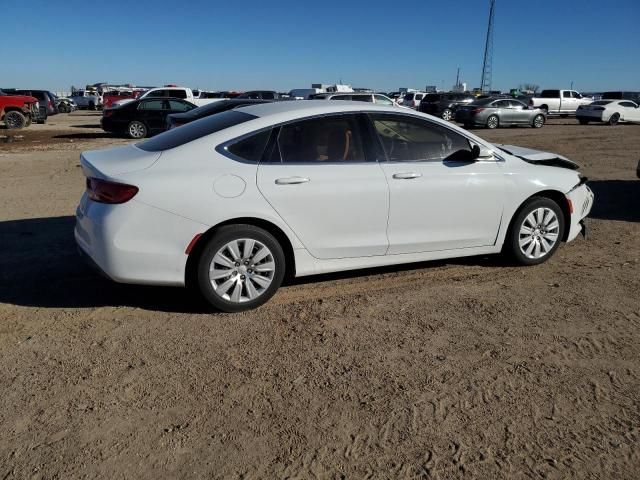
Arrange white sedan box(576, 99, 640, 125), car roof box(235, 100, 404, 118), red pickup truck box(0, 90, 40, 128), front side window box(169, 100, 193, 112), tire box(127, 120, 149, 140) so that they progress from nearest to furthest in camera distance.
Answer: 1. car roof box(235, 100, 404, 118)
2. tire box(127, 120, 149, 140)
3. front side window box(169, 100, 193, 112)
4. red pickup truck box(0, 90, 40, 128)
5. white sedan box(576, 99, 640, 125)

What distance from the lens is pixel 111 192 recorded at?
13.2ft

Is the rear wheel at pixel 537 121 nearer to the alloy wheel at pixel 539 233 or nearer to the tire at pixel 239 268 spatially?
the alloy wheel at pixel 539 233

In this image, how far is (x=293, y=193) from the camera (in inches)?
172

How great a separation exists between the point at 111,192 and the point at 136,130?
1779 cm

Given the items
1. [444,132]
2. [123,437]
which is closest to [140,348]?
[123,437]

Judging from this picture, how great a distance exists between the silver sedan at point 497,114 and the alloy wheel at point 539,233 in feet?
74.4

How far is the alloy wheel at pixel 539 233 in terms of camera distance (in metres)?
5.37

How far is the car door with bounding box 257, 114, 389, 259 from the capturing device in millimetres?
4367

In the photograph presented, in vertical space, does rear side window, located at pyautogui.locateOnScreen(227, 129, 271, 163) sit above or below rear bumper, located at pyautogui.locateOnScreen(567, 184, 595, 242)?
above

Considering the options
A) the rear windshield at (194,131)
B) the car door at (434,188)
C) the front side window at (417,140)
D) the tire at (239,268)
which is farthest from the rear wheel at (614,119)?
the tire at (239,268)

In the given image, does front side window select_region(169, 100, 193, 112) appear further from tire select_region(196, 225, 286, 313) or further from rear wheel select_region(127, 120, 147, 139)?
tire select_region(196, 225, 286, 313)

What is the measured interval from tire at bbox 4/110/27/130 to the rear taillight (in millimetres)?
21763

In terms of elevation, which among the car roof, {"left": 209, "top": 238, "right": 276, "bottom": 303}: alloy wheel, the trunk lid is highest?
the car roof

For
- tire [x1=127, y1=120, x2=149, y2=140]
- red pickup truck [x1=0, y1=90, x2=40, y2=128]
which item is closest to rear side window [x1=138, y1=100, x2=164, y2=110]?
tire [x1=127, y1=120, x2=149, y2=140]
